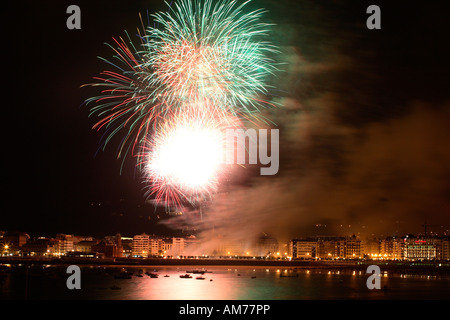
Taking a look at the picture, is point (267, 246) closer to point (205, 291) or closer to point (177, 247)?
point (177, 247)

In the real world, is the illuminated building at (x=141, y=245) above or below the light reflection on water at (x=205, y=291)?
below

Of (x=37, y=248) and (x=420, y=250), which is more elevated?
(x=37, y=248)

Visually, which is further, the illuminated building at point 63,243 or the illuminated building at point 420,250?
the illuminated building at point 420,250

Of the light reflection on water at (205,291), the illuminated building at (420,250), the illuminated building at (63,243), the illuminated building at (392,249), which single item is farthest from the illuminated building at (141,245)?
the light reflection on water at (205,291)

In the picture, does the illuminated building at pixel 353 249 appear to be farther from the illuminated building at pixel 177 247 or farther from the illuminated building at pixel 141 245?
the illuminated building at pixel 141 245

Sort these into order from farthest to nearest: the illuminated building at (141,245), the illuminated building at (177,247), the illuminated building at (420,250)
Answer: the illuminated building at (177,247), the illuminated building at (141,245), the illuminated building at (420,250)

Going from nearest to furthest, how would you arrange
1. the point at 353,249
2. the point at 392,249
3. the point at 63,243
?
the point at 63,243 → the point at 392,249 → the point at 353,249

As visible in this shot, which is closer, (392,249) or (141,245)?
(392,249)

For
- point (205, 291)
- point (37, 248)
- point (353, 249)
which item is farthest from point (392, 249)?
point (205, 291)

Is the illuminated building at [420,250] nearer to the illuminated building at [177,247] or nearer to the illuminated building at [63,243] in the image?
the illuminated building at [177,247]

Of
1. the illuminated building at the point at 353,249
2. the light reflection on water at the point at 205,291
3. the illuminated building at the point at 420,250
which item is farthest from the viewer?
the illuminated building at the point at 353,249

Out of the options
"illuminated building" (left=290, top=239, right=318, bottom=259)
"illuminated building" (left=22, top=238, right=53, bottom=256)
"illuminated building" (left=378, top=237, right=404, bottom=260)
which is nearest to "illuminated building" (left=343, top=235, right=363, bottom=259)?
"illuminated building" (left=378, top=237, right=404, bottom=260)
